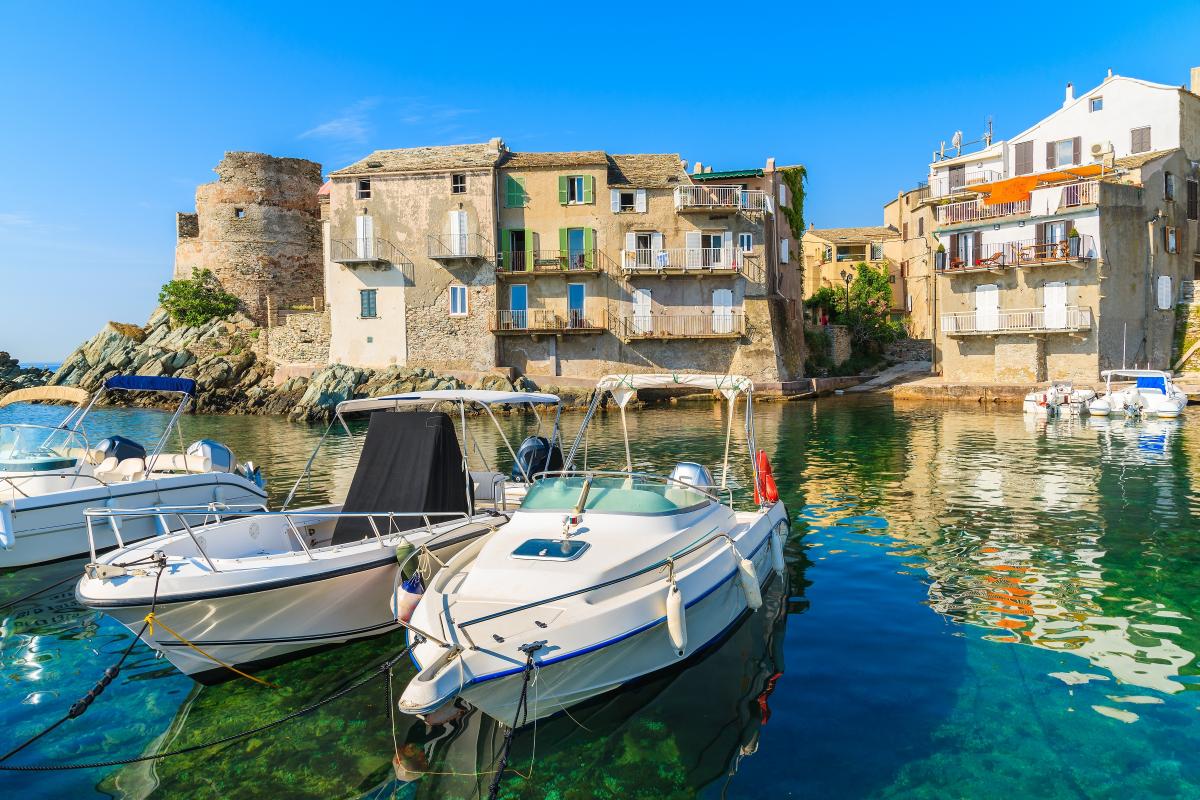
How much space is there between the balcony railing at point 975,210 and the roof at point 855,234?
23.2 m

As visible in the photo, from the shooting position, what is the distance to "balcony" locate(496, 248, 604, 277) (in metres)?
44.1

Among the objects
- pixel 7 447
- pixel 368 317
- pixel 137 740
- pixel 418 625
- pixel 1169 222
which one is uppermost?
pixel 1169 222

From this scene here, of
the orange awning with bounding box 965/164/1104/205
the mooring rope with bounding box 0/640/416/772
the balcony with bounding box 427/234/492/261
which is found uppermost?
the orange awning with bounding box 965/164/1104/205

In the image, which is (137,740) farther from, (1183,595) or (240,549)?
(1183,595)

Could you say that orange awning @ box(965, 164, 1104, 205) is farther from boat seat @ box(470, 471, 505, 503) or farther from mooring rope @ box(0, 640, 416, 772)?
mooring rope @ box(0, 640, 416, 772)

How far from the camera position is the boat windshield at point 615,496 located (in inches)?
327

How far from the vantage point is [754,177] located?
4525cm

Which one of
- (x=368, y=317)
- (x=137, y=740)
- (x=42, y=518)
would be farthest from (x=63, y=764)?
(x=368, y=317)

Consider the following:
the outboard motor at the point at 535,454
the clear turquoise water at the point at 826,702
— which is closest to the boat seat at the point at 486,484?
the outboard motor at the point at 535,454

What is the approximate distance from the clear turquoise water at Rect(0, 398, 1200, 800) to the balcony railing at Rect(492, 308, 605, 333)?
31995 millimetres

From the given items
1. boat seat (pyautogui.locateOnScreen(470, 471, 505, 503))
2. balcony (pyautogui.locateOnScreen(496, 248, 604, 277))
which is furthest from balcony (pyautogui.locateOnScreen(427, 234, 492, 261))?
boat seat (pyautogui.locateOnScreen(470, 471, 505, 503))

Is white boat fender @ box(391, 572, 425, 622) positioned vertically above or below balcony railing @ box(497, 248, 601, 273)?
below

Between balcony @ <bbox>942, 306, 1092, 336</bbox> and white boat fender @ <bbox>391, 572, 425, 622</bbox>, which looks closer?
white boat fender @ <bbox>391, 572, 425, 622</bbox>

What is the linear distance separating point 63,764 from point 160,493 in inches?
308
